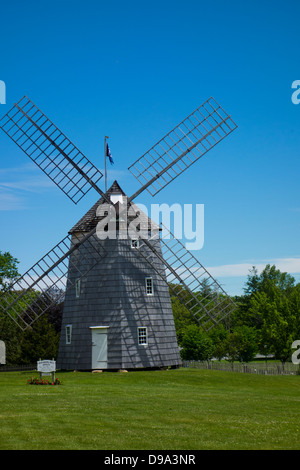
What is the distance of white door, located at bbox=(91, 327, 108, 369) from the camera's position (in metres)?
30.6

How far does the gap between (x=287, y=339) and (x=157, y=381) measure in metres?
23.7

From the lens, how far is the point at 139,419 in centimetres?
1533

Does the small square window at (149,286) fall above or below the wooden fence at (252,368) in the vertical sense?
above

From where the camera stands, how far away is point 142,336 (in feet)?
102

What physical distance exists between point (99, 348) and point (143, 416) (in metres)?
15.2

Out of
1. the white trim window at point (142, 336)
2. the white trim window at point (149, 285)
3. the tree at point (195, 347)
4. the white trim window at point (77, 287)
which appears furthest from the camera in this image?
the tree at point (195, 347)

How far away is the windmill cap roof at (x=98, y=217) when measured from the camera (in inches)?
1282

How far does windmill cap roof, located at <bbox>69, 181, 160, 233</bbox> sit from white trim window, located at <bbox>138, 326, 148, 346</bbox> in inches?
231

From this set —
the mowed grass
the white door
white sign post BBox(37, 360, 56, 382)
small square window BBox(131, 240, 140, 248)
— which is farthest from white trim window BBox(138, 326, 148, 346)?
white sign post BBox(37, 360, 56, 382)

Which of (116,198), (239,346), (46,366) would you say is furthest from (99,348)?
(239,346)

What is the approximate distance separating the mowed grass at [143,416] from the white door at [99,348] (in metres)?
3.35

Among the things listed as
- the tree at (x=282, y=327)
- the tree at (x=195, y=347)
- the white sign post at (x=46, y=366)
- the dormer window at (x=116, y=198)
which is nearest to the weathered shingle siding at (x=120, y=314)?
the dormer window at (x=116, y=198)

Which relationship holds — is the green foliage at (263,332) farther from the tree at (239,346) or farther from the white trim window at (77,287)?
the white trim window at (77,287)
